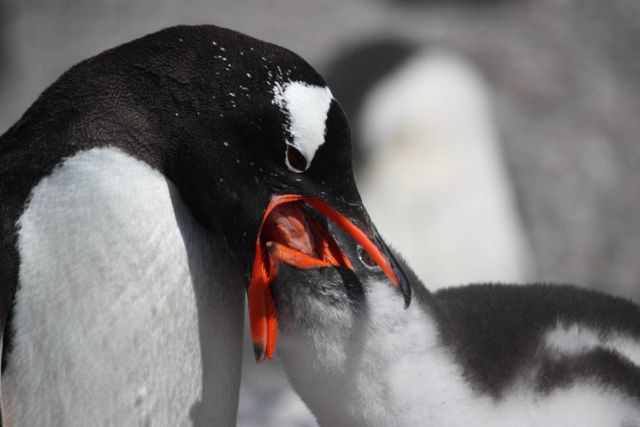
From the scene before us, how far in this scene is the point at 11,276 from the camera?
125cm

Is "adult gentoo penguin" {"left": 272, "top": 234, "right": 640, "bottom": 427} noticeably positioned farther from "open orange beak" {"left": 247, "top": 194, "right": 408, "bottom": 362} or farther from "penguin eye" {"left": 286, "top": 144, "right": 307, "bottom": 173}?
"penguin eye" {"left": 286, "top": 144, "right": 307, "bottom": 173}

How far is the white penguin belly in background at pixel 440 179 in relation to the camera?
9.53 feet

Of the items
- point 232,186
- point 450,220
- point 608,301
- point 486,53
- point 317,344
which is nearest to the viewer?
point 232,186

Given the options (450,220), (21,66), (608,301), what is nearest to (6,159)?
(608,301)

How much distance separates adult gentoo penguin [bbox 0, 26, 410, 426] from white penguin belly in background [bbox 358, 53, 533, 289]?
5.33 feet

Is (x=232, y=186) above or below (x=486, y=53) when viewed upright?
above

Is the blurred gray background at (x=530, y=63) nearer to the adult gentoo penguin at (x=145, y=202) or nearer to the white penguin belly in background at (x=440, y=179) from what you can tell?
the white penguin belly in background at (x=440, y=179)

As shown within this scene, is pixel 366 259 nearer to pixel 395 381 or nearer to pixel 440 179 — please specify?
pixel 395 381

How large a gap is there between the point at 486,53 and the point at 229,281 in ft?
8.85

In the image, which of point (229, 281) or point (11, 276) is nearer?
point (11, 276)

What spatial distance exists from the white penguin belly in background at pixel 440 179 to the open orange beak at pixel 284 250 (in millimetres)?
1566

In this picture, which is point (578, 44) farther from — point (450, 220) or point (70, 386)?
point (70, 386)

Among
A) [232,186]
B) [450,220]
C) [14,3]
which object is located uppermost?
[232,186]

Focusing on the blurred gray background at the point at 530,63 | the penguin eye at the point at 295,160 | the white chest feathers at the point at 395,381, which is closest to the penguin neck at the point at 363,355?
the white chest feathers at the point at 395,381
